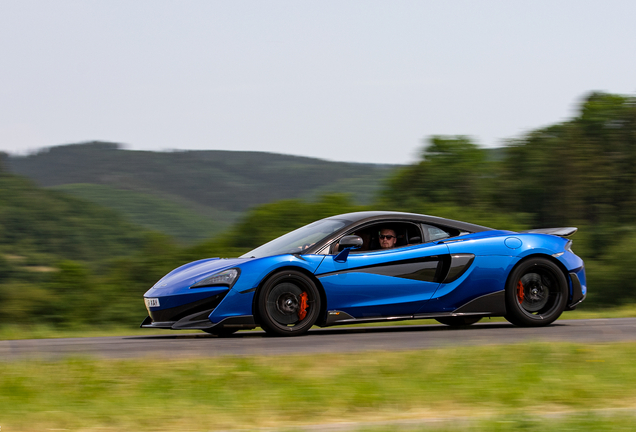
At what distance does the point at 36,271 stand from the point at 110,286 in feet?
29.8

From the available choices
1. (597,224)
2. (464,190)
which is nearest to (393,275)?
(464,190)

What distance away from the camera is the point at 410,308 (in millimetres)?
7898

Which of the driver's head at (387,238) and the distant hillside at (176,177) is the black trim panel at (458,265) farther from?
the distant hillside at (176,177)

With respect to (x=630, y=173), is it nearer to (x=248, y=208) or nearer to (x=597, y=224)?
(x=597, y=224)

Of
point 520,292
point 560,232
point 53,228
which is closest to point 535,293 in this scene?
point 520,292

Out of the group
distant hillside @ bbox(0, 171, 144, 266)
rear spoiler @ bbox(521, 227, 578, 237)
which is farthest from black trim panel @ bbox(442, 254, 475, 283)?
distant hillside @ bbox(0, 171, 144, 266)

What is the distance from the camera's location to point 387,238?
319 inches

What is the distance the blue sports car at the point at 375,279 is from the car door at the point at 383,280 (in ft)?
0.03

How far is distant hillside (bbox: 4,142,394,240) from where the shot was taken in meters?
44.8

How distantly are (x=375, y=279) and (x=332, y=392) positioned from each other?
330cm

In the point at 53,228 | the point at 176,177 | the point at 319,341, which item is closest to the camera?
the point at 319,341

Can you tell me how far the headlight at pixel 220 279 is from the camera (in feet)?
24.0

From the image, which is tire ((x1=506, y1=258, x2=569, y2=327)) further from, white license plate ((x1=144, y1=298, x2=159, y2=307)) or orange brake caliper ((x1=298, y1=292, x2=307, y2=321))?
white license plate ((x1=144, y1=298, x2=159, y2=307))

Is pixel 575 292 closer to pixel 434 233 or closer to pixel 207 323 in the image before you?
pixel 434 233
